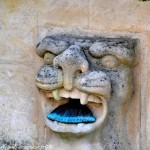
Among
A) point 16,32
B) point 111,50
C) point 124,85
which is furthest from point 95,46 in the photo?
point 16,32

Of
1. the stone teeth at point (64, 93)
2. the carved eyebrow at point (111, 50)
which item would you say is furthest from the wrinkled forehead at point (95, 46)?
the stone teeth at point (64, 93)

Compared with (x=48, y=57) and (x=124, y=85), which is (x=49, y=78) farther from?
(x=124, y=85)

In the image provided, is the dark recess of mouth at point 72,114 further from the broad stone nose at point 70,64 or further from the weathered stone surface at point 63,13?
the weathered stone surface at point 63,13

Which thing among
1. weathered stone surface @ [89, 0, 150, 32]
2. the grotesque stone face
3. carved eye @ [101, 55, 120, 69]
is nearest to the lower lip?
the grotesque stone face

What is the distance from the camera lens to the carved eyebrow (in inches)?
87.2

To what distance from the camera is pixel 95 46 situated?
222cm

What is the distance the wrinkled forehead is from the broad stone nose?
0.17 ft

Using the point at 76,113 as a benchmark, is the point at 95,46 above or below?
above

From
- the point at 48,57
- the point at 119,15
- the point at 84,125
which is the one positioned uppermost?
Result: the point at 119,15

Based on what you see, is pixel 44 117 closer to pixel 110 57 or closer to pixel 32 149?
pixel 32 149

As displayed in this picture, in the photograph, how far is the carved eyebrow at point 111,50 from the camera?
2.21m

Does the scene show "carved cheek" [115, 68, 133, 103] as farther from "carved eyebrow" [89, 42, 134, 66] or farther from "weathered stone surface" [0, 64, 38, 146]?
"weathered stone surface" [0, 64, 38, 146]

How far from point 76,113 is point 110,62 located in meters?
0.19

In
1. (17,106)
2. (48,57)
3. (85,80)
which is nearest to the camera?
(85,80)
